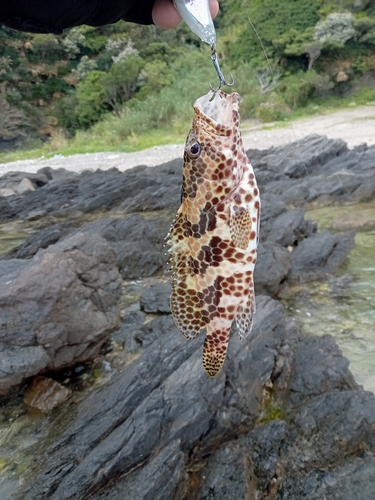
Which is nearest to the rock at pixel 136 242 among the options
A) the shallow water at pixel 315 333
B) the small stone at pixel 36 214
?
Result: the shallow water at pixel 315 333

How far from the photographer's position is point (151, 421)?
592 cm

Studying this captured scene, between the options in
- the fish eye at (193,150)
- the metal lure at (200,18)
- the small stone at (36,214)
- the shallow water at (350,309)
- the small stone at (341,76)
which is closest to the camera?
the metal lure at (200,18)

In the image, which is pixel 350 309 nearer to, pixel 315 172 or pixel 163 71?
pixel 315 172

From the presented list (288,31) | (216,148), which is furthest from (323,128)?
(216,148)

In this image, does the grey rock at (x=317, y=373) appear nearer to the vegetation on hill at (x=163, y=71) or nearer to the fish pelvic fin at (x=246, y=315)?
the fish pelvic fin at (x=246, y=315)

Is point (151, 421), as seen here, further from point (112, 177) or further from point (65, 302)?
point (112, 177)

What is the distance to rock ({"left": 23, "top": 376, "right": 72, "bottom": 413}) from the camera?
7.93m

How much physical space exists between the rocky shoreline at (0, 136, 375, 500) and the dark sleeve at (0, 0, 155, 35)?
440cm

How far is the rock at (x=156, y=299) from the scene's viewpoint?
36.1 ft

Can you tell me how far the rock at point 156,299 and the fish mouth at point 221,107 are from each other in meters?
7.98

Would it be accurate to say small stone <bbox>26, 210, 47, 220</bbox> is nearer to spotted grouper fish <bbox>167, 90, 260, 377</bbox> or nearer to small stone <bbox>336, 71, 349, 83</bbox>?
spotted grouper fish <bbox>167, 90, 260, 377</bbox>

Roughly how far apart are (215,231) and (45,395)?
5.96 m

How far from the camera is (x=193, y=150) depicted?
324 centimetres

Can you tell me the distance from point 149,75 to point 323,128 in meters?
17.4
